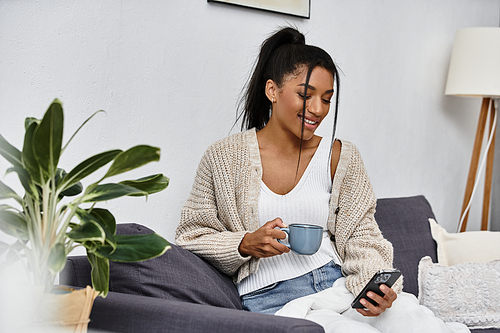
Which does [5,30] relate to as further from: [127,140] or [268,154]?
[268,154]

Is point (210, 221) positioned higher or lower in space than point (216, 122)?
lower

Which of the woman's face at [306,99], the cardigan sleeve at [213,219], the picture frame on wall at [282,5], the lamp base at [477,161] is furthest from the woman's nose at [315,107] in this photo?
the lamp base at [477,161]

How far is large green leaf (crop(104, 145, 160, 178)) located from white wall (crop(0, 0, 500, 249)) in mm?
757

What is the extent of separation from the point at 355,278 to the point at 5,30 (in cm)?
122

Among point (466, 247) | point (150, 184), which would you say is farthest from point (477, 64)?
point (150, 184)

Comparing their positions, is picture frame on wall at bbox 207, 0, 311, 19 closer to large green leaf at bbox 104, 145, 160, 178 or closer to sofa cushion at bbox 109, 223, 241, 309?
sofa cushion at bbox 109, 223, 241, 309

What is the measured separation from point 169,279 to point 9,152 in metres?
0.54

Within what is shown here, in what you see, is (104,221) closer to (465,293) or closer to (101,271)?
(101,271)

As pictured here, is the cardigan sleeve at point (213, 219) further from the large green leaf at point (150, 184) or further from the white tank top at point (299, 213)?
the large green leaf at point (150, 184)

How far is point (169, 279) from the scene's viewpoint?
126 centimetres

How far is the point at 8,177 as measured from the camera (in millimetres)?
1504

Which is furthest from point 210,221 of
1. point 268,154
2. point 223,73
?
point 223,73

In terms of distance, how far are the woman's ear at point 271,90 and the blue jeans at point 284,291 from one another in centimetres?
54

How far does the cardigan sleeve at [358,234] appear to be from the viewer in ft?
4.73
